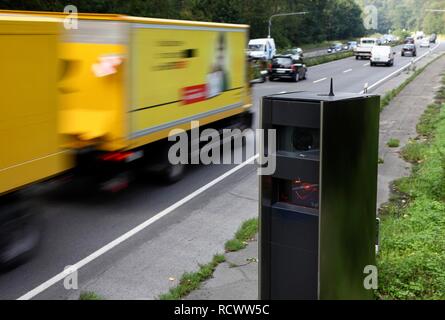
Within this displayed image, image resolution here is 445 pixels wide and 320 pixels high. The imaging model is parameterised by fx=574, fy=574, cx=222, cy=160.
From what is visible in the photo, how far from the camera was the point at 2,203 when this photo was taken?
6430 millimetres

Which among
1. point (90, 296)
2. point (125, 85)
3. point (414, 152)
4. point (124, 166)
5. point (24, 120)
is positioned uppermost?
point (125, 85)

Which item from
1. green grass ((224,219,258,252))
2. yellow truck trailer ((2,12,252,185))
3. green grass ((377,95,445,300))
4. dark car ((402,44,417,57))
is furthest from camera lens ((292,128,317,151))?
dark car ((402,44,417,57))

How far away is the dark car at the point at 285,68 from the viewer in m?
33.5

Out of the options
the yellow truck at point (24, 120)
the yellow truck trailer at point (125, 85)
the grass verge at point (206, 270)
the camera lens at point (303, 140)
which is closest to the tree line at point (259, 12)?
the yellow truck trailer at point (125, 85)

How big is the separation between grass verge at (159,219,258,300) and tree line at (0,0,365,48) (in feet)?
93.1

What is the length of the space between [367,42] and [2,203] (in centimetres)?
6457

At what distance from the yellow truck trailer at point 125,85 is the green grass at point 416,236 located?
399cm

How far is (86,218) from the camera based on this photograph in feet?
28.3

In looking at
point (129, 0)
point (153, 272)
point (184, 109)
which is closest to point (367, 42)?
point (129, 0)

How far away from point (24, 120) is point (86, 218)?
2603 millimetres

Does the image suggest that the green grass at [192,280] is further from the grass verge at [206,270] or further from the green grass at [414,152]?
the green grass at [414,152]

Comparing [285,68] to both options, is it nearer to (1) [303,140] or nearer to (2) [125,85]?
(2) [125,85]

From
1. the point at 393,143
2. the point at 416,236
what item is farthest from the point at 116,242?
the point at 393,143
